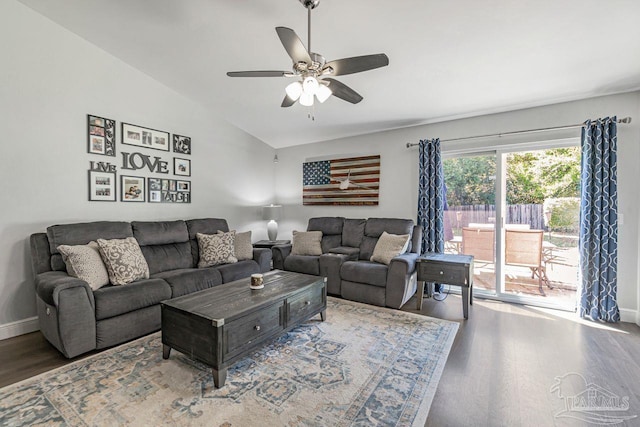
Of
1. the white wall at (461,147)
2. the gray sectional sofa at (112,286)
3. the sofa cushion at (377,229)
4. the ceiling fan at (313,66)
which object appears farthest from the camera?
the sofa cushion at (377,229)

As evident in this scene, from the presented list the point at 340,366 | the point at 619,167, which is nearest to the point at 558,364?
the point at 340,366

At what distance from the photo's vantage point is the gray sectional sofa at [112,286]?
221 cm

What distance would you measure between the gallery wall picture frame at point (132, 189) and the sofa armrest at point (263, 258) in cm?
163

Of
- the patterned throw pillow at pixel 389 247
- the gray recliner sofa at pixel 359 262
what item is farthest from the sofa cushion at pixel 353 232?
the patterned throw pillow at pixel 389 247

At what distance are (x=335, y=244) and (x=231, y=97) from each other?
2639mm

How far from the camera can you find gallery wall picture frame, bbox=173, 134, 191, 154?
13.3 feet

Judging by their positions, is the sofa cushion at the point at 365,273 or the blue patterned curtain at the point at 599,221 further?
the sofa cushion at the point at 365,273

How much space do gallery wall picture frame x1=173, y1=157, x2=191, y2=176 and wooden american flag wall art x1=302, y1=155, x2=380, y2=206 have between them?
6.66ft

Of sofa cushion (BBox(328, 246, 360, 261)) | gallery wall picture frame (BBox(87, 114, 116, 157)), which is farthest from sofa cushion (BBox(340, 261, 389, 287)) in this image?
gallery wall picture frame (BBox(87, 114, 116, 157))

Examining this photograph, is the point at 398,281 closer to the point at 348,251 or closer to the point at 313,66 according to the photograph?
the point at 348,251

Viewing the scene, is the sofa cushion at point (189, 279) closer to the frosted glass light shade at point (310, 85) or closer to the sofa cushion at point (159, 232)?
the sofa cushion at point (159, 232)

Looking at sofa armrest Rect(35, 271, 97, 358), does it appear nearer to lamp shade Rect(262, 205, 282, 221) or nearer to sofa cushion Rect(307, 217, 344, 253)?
sofa cushion Rect(307, 217, 344, 253)

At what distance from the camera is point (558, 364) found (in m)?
2.19

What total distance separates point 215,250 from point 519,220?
3.93 meters
